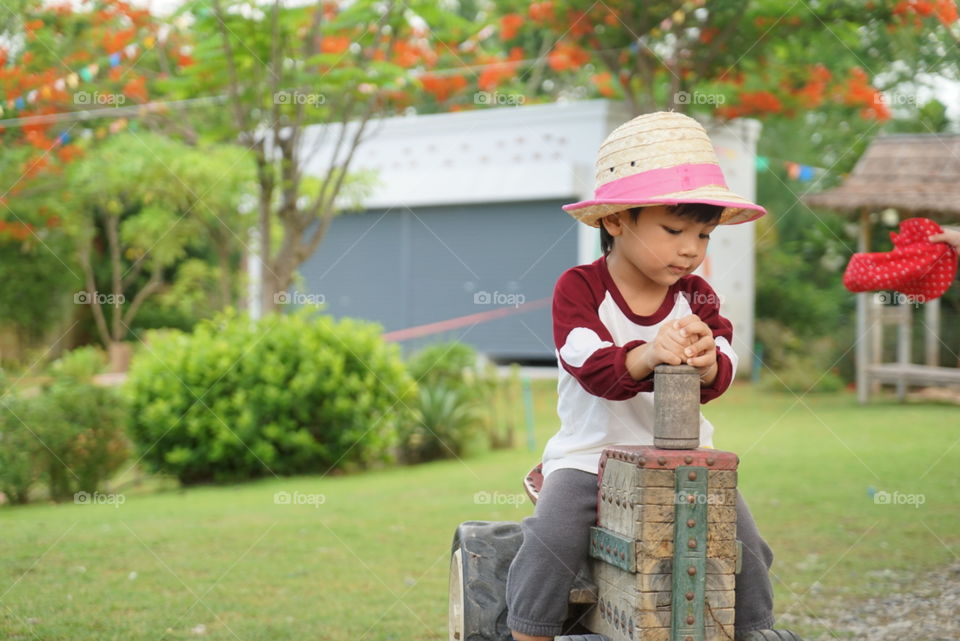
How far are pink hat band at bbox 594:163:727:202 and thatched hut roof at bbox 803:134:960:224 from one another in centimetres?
948

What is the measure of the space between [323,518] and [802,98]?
31.5ft

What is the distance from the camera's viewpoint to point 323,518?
6.73 metres

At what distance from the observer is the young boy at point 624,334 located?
97.0 inches

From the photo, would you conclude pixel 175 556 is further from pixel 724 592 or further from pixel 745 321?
pixel 745 321

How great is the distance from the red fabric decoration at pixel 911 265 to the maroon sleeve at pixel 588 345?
0.87 meters

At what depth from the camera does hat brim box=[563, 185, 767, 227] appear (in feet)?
7.94

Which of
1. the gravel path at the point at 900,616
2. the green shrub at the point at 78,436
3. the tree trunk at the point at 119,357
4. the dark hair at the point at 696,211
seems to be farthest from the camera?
the tree trunk at the point at 119,357

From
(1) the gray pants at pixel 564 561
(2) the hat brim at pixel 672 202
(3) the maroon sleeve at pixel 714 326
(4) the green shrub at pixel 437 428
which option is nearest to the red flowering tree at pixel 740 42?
(4) the green shrub at pixel 437 428

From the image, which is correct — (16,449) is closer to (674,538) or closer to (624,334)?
(624,334)

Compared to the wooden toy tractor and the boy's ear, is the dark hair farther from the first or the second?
the wooden toy tractor

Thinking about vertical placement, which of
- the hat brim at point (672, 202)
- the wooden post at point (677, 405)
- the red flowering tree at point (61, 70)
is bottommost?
the wooden post at point (677, 405)

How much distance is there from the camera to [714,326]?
2705 mm

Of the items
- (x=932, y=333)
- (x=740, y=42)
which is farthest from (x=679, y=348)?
(x=932, y=333)

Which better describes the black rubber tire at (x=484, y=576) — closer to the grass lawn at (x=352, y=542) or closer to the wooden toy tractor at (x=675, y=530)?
the wooden toy tractor at (x=675, y=530)
